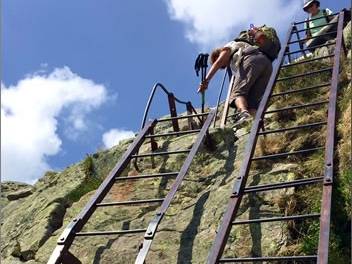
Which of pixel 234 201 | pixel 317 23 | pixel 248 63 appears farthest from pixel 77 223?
pixel 317 23

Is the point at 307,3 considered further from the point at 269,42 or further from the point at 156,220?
the point at 156,220

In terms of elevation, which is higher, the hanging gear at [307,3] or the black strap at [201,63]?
the hanging gear at [307,3]

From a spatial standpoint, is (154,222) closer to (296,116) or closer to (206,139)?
(206,139)

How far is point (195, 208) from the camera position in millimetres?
6145

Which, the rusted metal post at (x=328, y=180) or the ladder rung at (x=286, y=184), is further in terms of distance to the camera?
the ladder rung at (x=286, y=184)

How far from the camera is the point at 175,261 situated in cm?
535

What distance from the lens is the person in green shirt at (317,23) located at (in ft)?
33.7

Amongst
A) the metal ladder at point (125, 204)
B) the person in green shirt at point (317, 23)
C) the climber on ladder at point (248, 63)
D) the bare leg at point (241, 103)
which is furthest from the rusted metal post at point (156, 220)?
the person in green shirt at point (317, 23)

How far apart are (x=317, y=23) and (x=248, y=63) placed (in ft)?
8.58

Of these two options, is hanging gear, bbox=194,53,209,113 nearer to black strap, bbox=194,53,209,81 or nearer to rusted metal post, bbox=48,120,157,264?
black strap, bbox=194,53,209,81

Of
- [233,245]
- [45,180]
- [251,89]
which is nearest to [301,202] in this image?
[233,245]

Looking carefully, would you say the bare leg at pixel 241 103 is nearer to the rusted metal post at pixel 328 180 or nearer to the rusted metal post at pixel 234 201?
the rusted metal post at pixel 234 201

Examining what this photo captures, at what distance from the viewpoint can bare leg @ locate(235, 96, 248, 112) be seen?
8.53m

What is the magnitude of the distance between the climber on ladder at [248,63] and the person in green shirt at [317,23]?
89 centimetres
